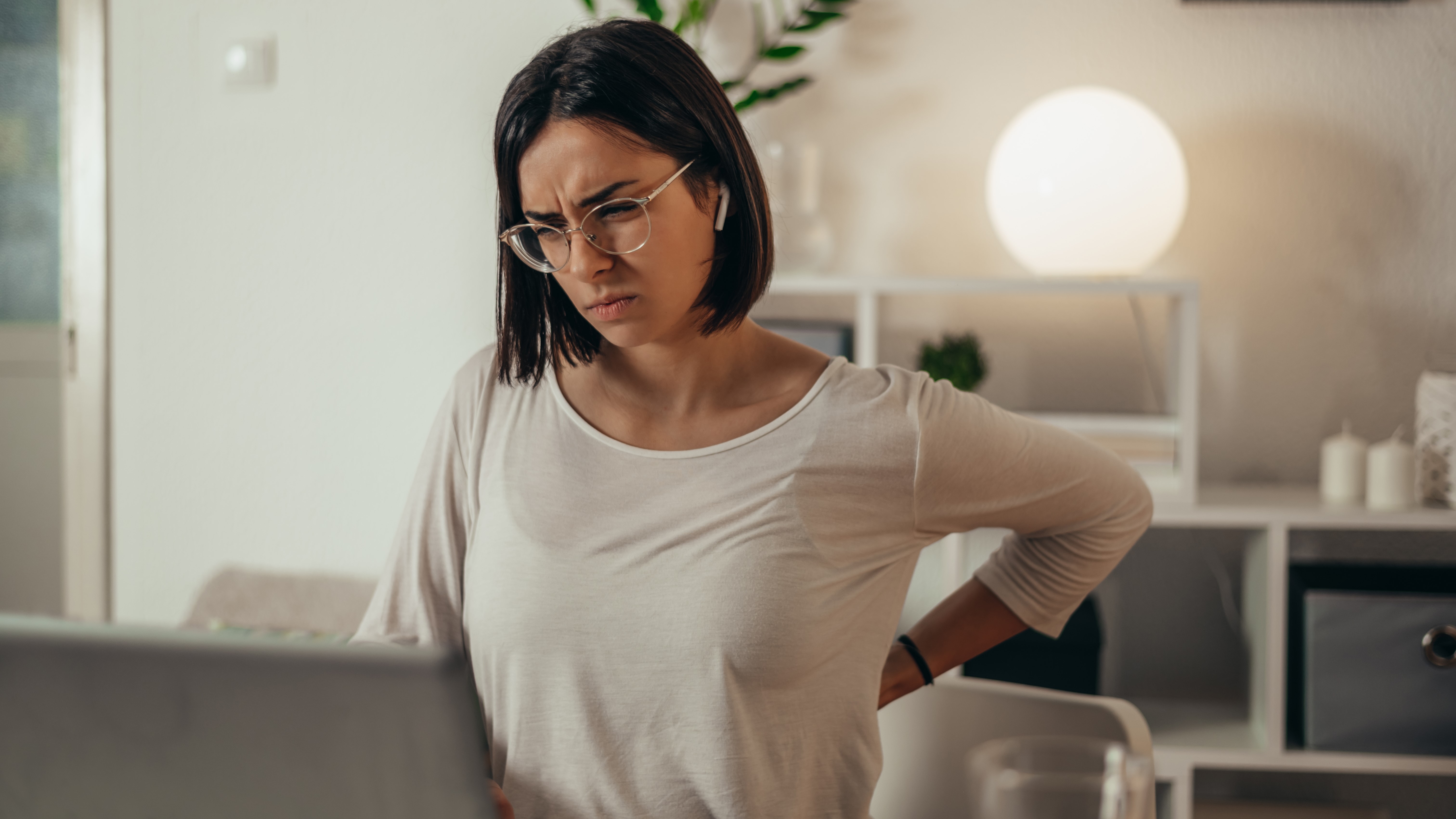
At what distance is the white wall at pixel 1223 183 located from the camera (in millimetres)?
1813

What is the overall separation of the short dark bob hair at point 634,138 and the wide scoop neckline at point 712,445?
0.07m

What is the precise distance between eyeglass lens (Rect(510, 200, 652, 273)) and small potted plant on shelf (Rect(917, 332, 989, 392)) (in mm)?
943

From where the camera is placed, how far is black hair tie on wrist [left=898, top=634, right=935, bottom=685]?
1.06m

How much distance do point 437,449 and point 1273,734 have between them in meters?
1.36

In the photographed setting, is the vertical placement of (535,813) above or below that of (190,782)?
below

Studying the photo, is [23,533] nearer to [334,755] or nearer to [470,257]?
[470,257]

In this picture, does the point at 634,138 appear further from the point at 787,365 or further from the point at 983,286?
the point at 983,286

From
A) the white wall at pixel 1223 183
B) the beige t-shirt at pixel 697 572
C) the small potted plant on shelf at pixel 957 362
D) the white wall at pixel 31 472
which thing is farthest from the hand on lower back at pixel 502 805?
the white wall at pixel 31 472

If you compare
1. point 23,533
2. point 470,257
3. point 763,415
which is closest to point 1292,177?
point 763,415

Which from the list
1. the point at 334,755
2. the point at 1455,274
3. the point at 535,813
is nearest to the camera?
the point at 334,755

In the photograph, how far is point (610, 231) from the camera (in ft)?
2.76

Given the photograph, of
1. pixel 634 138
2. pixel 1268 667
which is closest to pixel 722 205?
pixel 634 138

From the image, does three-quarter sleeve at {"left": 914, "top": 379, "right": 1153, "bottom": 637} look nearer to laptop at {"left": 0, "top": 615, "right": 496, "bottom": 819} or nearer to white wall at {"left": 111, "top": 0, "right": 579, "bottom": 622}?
laptop at {"left": 0, "top": 615, "right": 496, "bottom": 819}

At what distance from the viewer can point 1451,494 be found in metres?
1.61
